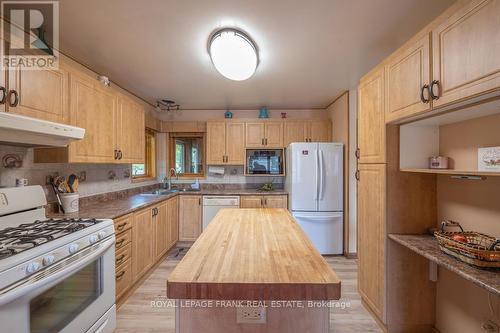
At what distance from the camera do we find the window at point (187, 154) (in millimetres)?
4465

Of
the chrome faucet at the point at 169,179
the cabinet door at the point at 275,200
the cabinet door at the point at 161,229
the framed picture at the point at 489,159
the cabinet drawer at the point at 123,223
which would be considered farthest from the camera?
the chrome faucet at the point at 169,179

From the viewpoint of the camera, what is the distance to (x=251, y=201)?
3781mm

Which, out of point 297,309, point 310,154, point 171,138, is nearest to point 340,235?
point 310,154

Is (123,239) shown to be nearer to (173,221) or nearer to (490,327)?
(173,221)

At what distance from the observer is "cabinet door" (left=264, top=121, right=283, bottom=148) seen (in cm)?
406

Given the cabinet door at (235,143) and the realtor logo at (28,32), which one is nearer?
the realtor logo at (28,32)

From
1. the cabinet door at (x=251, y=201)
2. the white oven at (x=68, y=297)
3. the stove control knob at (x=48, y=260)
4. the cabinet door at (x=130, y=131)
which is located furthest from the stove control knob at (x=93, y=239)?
the cabinet door at (x=251, y=201)

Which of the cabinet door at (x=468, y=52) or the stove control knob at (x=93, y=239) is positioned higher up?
the cabinet door at (x=468, y=52)

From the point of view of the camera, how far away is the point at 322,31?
186cm

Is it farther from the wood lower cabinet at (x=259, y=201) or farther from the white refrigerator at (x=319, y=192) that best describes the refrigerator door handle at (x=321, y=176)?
the wood lower cabinet at (x=259, y=201)

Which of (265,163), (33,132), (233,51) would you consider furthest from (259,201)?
(33,132)

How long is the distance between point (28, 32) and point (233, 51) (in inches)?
63.2

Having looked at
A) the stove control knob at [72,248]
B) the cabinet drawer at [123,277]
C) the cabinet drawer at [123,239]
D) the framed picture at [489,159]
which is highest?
the framed picture at [489,159]

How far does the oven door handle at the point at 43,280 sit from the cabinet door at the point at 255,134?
111 inches
